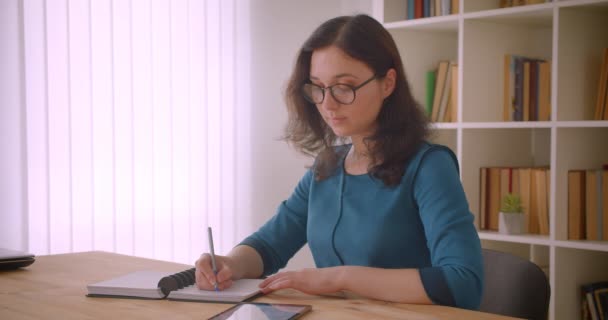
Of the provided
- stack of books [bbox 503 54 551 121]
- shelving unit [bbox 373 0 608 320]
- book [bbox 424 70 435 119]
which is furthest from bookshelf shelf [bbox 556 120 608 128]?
book [bbox 424 70 435 119]

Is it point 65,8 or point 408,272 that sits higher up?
point 65,8

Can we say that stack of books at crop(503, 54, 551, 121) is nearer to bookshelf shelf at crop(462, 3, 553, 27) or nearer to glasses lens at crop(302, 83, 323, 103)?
bookshelf shelf at crop(462, 3, 553, 27)

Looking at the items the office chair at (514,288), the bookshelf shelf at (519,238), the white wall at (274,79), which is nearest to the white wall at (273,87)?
the white wall at (274,79)

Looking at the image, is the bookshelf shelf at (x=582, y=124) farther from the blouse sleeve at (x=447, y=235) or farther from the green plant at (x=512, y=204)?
the blouse sleeve at (x=447, y=235)

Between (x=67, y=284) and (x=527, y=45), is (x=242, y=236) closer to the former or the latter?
(x=527, y=45)

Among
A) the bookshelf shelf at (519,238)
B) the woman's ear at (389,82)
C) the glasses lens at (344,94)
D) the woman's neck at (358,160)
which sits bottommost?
the bookshelf shelf at (519,238)

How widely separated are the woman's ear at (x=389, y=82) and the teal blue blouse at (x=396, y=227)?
6.2 inches

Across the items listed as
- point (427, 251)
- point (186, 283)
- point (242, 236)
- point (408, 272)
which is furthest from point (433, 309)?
point (242, 236)

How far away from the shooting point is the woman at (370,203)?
1.46 m

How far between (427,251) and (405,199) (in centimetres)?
14

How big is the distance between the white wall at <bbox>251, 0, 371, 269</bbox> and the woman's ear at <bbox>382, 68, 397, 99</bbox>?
6.51ft

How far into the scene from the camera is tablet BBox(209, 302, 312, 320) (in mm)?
1264

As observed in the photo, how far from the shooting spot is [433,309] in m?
1.37

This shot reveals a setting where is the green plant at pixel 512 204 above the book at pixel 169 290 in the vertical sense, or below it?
above
